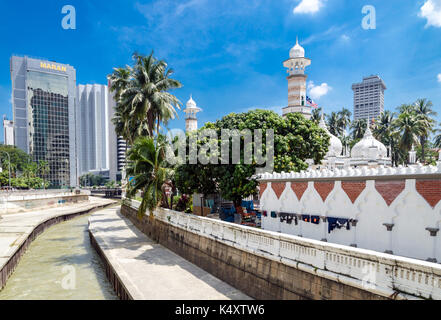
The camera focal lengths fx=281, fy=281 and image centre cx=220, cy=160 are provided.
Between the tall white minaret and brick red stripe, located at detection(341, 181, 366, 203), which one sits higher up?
the tall white minaret

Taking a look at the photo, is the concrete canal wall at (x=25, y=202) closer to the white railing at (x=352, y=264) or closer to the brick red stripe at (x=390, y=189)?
the white railing at (x=352, y=264)

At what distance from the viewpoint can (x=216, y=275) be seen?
13133 mm

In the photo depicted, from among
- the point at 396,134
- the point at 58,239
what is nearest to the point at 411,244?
the point at 58,239

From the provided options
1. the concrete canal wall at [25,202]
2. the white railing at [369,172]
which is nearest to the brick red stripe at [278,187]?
the white railing at [369,172]

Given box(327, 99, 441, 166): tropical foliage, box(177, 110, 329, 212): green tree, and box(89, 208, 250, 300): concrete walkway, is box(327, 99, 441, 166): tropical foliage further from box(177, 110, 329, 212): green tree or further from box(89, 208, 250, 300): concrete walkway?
box(89, 208, 250, 300): concrete walkway

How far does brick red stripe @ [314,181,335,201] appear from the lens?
12.6 meters

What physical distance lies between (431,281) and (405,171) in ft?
16.3

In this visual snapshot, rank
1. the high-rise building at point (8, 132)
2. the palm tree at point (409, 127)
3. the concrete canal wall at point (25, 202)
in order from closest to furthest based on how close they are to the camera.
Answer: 1. the palm tree at point (409, 127)
2. the concrete canal wall at point (25, 202)
3. the high-rise building at point (8, 132)

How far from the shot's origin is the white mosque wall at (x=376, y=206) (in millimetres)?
9312

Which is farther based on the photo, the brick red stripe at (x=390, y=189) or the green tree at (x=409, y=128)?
the green tree at (x=409, y=128)

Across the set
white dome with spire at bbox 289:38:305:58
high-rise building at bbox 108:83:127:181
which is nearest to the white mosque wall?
white dome with spire at bbox 289:38:305:58

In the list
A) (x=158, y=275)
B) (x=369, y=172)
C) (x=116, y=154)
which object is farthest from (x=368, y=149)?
(x=116, y=154)

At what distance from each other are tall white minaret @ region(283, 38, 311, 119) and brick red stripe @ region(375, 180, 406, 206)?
32709mm
